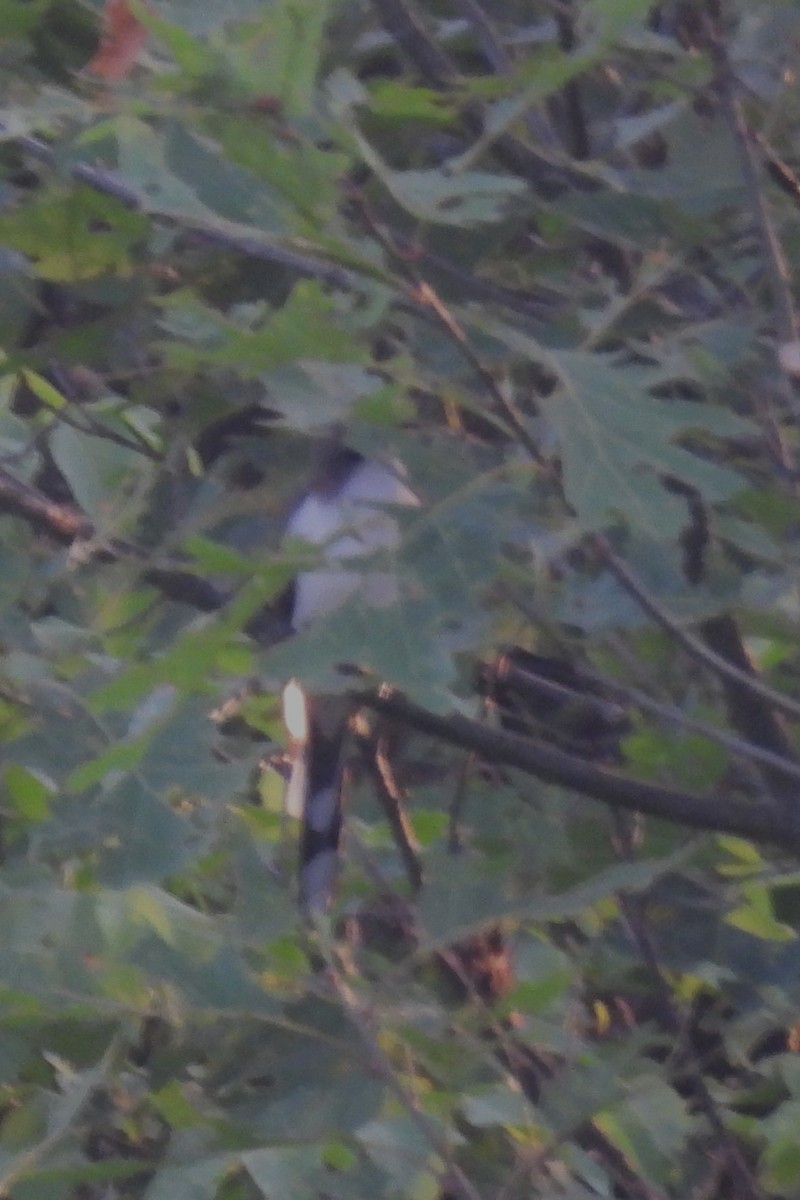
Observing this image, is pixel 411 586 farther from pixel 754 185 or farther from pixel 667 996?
pixel 667 996

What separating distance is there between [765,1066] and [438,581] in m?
0.75

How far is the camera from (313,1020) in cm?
112

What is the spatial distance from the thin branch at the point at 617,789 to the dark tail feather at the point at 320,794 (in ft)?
1.40

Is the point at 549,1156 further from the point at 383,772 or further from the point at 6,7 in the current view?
the point at 6,7

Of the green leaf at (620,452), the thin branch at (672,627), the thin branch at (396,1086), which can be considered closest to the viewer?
the green leaf at (620,452)

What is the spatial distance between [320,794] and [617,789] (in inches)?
30.9

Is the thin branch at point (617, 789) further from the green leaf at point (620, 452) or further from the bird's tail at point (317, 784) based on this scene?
the bird's tail at point (317, 784)

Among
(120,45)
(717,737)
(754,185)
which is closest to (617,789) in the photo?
(717,737)

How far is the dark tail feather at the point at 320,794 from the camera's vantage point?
5.94ft

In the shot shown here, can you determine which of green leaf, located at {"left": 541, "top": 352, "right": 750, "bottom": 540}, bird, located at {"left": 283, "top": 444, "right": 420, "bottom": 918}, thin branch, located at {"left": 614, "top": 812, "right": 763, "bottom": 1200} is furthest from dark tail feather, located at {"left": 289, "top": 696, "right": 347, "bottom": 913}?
green leaf, located at {"left": 541, "top": 352, "right": 750, "bottom": 540}

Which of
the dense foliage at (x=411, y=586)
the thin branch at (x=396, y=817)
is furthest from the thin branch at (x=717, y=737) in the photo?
the thin branch at (x=396, y=817)

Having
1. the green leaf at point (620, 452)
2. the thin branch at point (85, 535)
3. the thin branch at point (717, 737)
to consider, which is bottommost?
the thin branch at point (85, 535)

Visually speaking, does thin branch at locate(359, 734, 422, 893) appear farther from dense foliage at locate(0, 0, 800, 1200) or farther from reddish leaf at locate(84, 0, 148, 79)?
reddish leaf at locate(84, 0, 148, 79)

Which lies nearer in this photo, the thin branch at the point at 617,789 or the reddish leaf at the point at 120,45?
the reddish leaf at the point at 120,45
